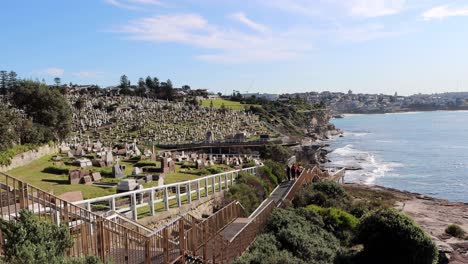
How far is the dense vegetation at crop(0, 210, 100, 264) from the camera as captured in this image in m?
6.45

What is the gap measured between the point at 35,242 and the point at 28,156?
Result: 73.3 ft

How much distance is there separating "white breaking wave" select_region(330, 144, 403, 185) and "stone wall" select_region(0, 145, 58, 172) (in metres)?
40.4

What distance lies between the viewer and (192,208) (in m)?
19.5

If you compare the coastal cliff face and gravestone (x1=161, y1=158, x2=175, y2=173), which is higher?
gravestone (x1=161, y1=158, x2=175, y2=173)

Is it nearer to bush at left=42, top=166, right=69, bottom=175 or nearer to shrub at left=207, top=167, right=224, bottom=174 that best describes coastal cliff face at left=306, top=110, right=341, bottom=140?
shrub at left=207, top=167, right=224, bottom=174

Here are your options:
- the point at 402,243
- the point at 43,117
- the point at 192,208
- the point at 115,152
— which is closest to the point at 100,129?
the point at 43,117

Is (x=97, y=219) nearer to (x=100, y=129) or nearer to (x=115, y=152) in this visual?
(x=115, y=152)

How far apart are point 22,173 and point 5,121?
8342mm

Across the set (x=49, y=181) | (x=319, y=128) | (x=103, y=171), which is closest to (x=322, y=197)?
(x=103, y=171)

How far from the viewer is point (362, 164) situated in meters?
77.0

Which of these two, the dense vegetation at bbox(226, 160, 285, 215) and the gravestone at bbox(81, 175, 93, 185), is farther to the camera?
the dense vegetation at bbox(226, 160, 285, 215)

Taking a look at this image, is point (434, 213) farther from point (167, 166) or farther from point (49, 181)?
point (49, 181)

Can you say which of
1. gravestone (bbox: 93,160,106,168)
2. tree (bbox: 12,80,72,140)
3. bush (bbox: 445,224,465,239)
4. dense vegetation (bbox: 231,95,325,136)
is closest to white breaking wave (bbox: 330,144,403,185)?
dense vegetation (bbox: 231,95,325,136)

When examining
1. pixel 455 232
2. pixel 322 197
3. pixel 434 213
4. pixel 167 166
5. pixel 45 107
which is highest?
pixel 45 107
